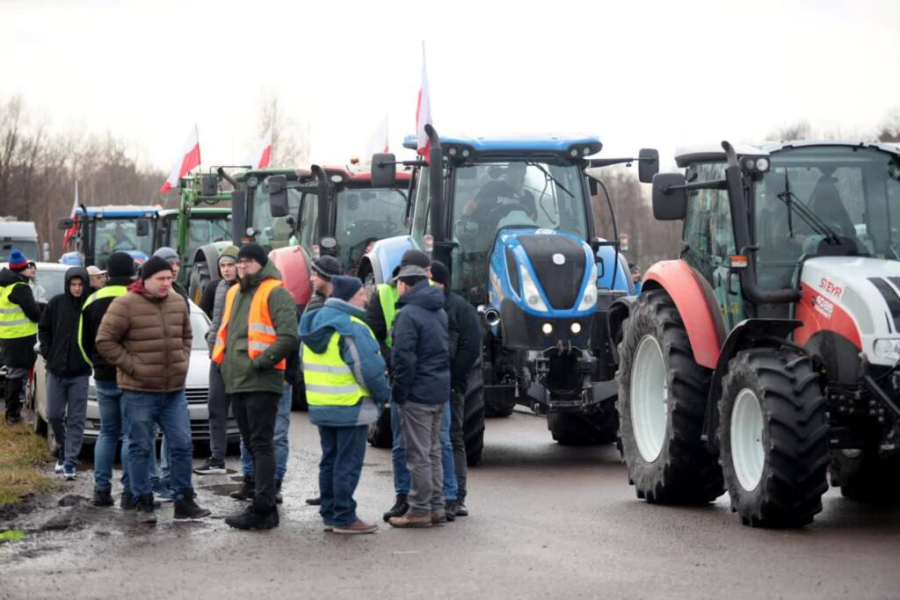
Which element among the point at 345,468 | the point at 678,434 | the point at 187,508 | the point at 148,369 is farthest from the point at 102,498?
the point at 678,434

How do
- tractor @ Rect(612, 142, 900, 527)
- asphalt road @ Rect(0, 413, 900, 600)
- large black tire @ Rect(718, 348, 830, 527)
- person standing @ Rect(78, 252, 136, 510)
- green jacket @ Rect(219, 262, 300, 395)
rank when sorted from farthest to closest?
person standing @ Rect(78, 252, 136, 510)
green jacket @ Rect(219, 262, 300, 395)
tractor @ Rect(612, 142, 900, 527)
large black tire @ Rect(718, 348, 830, 527)
asphalt road @ Rect(0, 413, 900, 600)

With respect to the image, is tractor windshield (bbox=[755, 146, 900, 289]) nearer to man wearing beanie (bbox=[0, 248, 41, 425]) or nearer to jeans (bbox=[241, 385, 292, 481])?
jeans (bbox=[241, 385, 292, 481])

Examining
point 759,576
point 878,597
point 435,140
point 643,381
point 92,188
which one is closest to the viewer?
point 878,597

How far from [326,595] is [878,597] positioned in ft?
9.46

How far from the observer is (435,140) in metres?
13.8

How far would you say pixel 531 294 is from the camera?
44.3ft

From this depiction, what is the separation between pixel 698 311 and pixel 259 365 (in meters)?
3.33

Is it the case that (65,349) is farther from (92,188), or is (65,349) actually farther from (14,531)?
(92,188)

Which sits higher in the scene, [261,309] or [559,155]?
[559,155]

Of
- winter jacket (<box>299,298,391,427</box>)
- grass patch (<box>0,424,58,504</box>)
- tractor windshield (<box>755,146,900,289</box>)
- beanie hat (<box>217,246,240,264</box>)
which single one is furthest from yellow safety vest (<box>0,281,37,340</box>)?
tractor windshield (<box>755,146,900,289</box>)

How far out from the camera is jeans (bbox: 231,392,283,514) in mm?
9969

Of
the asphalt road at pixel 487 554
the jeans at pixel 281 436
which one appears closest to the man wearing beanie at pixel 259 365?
the asphalt road at pixel 487 554

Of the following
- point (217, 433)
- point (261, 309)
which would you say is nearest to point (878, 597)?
point (261, 309)

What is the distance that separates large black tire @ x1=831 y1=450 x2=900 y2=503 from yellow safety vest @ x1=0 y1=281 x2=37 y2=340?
9.33 meters
